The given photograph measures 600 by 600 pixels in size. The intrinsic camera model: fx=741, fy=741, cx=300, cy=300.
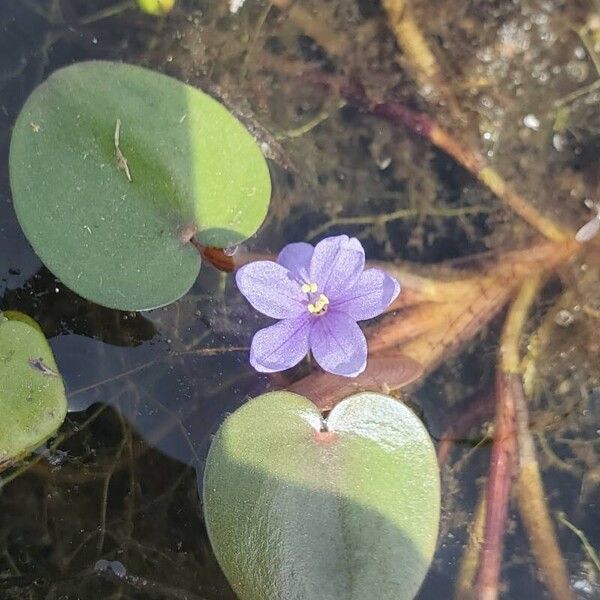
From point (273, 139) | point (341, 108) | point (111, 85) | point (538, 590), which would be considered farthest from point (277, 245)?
point (538, 590)

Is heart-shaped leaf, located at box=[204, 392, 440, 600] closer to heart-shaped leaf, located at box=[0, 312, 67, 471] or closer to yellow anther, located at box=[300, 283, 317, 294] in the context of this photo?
yellow anther, located at box=[300, 283, 317, 294]

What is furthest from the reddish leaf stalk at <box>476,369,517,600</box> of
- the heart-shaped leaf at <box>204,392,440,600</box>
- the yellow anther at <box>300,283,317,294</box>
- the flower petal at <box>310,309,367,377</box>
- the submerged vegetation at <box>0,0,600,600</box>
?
the yellow anther at <box>300,283,317,294</box>

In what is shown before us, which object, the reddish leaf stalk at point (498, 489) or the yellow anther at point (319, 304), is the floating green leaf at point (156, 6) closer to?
the yellow anther at point (319, 304)

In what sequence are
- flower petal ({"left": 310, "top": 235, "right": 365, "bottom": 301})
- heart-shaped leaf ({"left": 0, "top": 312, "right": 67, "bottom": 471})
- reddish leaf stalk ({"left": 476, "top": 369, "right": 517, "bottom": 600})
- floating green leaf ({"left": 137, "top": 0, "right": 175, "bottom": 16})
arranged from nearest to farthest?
flower petal ({"left": 310, "top": 235, "right": 365, "bottom": 301}) < heart-shaped leaf ({"left": 0, "top": 312, "right": 67, "bottom": 471}) < reddish leaf stalk ({"left": 476, "top": 369, "right": 517, "bottom": 600}) < floating green leaf ({"left": 137, "top": 0, "right": 175, "bottom": 16})

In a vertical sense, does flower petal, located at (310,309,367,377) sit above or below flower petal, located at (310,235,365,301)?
below

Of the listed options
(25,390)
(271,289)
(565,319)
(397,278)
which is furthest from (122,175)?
(565,319)

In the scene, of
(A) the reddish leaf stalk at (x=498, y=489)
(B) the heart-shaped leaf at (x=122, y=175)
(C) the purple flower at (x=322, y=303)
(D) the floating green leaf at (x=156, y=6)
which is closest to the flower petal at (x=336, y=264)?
(C) the purple flower at (x=322, y=303)

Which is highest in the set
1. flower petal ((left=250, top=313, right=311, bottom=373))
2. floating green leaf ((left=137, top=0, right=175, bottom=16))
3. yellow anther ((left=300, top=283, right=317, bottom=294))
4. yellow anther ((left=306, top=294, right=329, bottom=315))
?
floating green leaf ((left=137, top=0, right=175, bottom=16))
